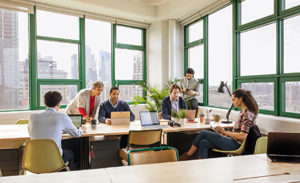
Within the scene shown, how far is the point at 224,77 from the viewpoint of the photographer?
5.18 m

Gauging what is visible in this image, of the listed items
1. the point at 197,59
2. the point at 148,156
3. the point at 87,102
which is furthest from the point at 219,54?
the point at 148,156

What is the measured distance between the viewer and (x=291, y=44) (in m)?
3.67

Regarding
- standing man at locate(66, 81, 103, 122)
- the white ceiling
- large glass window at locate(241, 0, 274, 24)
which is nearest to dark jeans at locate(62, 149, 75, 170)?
standing man at locate(66, 81, 103, 122)

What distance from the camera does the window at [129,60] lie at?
663 centimetres

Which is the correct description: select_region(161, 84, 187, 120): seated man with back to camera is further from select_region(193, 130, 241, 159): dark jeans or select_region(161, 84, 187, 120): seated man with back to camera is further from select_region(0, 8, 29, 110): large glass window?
select_region(0, 8, 29, 110): large glass window

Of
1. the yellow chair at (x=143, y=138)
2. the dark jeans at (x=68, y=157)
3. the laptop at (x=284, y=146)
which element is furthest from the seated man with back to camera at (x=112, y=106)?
the laptop at (x=284, y=146)

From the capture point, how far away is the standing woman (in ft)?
9.70

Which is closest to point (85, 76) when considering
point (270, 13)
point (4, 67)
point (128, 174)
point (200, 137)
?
point (4, 67)

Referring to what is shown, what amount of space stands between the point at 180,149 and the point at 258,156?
1.97 m

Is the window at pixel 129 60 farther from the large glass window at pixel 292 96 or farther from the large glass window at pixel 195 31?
the large glass window at pixel 292 96

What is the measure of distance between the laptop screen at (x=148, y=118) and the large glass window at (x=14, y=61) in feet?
10.9

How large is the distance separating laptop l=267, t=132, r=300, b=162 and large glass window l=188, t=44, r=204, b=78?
412 centimetres

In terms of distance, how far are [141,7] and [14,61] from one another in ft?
11.2

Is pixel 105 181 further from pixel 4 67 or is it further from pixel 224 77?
pixel 4 67
